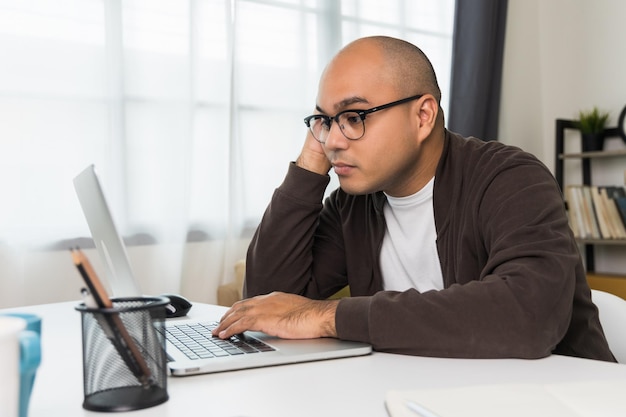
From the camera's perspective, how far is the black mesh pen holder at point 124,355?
25.8 inches

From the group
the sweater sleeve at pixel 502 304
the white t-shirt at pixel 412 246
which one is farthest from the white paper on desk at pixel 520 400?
the white t-shirt at pixel 412 246

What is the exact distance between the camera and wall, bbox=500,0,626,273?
3.80 meters

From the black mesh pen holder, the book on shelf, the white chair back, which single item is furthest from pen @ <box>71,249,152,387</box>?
the book on shelf

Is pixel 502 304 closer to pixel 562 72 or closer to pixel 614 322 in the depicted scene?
pixel 614 322

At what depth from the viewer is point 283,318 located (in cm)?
103

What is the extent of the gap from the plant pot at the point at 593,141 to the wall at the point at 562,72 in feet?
0.35

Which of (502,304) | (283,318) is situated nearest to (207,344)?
(283,318)

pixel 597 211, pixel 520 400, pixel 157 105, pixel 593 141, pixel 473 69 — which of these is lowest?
pixel 597 211

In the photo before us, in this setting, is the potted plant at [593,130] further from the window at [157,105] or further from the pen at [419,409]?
the pen at [419,409]

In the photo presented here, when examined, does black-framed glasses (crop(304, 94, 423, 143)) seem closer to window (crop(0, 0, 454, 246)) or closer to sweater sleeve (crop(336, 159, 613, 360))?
sweater sleeve (crop(336, 159, 613, 360))

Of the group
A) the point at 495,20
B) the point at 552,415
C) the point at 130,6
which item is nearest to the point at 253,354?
the point at 552,415

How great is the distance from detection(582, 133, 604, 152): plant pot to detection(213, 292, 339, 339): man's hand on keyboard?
3154 millimetres

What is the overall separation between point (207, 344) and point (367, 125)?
57cm

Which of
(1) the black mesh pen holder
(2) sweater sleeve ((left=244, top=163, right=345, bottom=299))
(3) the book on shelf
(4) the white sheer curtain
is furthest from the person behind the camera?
(3) the book on shelf
